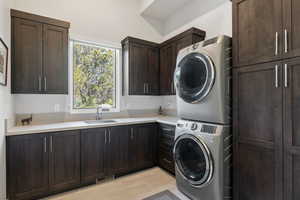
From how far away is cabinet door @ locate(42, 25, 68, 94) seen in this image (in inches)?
95.1

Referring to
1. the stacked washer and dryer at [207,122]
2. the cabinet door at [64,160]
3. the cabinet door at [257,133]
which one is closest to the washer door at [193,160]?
the stacked washer and dryer at [207,122]

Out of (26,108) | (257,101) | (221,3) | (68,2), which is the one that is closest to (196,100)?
(257,101)

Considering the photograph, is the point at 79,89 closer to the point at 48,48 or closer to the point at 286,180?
the point at 48,48

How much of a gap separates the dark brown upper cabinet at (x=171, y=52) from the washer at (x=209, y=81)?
0.80 metres

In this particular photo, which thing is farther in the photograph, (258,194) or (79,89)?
(79,89)

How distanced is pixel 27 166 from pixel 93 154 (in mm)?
819

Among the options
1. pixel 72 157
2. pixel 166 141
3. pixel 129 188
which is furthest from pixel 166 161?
pixel 72 157

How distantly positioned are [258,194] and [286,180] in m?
0.33

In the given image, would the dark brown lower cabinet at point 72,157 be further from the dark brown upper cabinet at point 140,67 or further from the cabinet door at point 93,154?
the dark brown upper cabinet at point 140,67

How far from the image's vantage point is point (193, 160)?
210 cm

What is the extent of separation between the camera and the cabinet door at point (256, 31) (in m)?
1.47

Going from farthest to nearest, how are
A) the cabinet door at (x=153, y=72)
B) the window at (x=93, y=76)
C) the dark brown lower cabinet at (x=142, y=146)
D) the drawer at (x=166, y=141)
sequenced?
1. the cabinet door at (x=153, y=72)
2. the window at (x=93, y=76)
3. the dark brown lower cabinet at (x=142, y=146)
4. the drawer at (x=166, y=141)

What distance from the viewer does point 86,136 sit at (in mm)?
2447

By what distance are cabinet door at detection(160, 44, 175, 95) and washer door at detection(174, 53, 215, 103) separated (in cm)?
94
